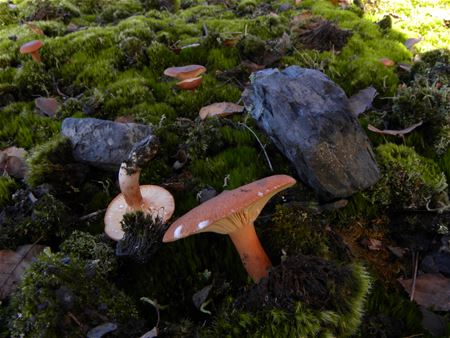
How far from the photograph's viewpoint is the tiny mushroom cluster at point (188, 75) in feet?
12.4

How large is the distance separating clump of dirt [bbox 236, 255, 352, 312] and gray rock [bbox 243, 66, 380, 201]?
0.82m

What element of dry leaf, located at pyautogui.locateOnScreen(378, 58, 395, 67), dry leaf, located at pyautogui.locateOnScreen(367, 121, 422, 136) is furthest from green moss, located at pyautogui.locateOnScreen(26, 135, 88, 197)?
dry leaf, located at pyautogui.locateOnScreen(378, 58, 395, 67)

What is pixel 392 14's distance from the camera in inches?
225

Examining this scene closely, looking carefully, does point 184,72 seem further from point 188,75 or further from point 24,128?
point 24,128

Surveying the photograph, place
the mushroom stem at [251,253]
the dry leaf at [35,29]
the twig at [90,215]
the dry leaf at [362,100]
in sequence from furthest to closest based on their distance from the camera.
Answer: the dry leaf at [35,29] → the dry leaf at [362,100] → the twig at [90,215] → the mushroom stem at [251,253]

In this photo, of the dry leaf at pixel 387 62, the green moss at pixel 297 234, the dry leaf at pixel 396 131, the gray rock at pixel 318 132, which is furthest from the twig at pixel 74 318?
the dry leaf at pixel 387 62

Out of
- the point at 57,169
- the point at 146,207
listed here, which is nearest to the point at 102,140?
the point at 57,169

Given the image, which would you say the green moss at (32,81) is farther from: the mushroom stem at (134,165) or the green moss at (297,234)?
the green moss at (297,234)

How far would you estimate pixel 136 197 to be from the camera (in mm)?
2496

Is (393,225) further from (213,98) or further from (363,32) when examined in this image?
(363,32)

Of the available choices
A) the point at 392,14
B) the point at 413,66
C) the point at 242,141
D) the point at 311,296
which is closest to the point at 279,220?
the point at 311,296

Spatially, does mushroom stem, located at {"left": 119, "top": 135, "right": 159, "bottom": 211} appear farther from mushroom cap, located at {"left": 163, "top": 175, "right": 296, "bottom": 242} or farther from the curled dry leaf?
the curled dry leaf

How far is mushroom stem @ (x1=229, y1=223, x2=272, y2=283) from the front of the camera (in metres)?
2.05

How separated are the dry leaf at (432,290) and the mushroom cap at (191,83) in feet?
8.92
